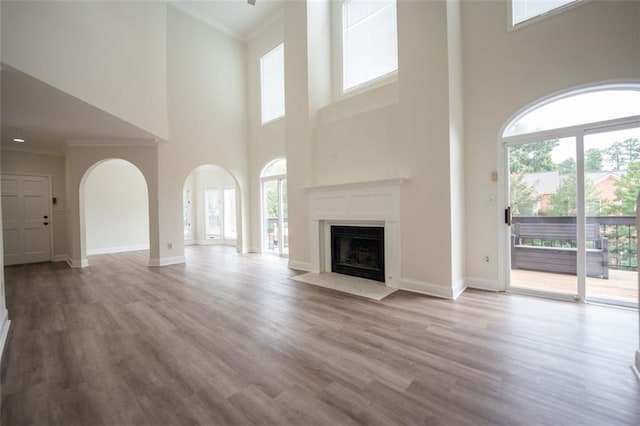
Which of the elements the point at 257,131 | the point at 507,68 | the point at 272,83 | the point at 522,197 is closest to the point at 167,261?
the point at 257,131

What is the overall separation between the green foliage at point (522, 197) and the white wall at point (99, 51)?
599cm

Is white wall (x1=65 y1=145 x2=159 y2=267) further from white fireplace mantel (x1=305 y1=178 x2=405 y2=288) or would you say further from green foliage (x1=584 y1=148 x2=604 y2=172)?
green foliage (x1=584 y1=148 x2=604 y2=172)

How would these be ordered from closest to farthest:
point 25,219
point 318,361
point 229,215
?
1. point 318,361
2. point 25,219
3. point 229,215

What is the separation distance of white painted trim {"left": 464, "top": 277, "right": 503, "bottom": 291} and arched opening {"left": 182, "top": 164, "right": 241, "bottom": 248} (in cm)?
770

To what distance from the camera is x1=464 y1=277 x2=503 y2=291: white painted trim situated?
3650 millimetres

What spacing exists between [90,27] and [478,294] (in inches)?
260

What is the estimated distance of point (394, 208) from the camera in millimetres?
3846

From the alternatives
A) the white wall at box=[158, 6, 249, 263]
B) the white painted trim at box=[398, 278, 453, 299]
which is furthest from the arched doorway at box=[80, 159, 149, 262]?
the white painted trim at box=[398, 278, 453, 299]

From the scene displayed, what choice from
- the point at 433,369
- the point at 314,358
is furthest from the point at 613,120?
the point at 314,358

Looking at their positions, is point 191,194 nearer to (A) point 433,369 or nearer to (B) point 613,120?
(A) point 433,369

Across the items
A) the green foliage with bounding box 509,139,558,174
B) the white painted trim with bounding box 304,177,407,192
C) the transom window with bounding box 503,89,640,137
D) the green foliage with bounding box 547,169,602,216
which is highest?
the transom window with bounding box 503,89,640,137

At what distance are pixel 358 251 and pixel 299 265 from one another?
4.27 feet

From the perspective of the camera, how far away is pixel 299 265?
5238 millimetres

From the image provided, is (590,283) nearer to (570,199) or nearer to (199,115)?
(570,199)
